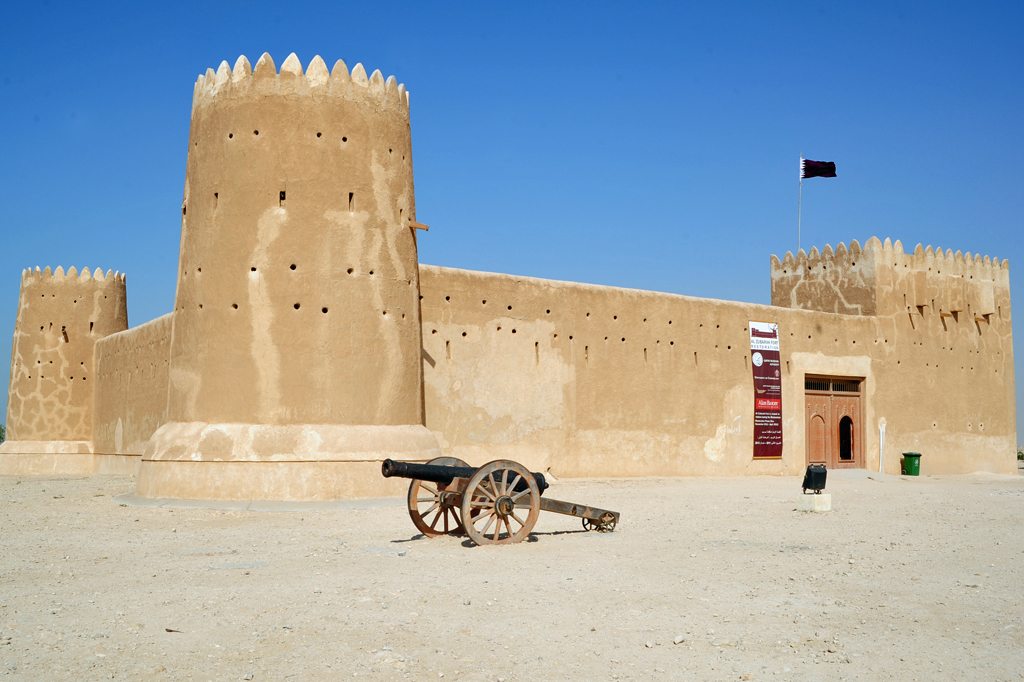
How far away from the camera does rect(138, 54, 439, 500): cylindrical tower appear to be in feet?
40.1

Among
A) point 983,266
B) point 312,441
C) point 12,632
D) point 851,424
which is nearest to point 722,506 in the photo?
point 312,441

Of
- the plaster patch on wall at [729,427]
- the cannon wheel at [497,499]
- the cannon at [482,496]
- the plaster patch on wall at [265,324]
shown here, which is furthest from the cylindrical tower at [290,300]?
the plaster patch on wall at [729,427]

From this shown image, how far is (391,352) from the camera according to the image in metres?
13.2

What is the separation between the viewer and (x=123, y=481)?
17.4 m

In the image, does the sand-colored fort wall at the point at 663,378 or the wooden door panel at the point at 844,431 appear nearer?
the sand-colored fort wall at the point at 663,378

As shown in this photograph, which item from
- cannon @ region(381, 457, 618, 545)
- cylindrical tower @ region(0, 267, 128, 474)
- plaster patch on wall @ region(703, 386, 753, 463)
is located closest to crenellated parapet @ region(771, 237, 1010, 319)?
plaster patch on wall @ region(703, 386, 753, 463)

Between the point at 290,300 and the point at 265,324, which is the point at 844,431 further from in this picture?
the point at 265,324

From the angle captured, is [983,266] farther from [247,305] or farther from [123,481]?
[123,481]

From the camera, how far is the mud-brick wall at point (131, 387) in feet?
60.1

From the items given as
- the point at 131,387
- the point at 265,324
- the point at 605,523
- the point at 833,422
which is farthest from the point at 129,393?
the point at 833,422

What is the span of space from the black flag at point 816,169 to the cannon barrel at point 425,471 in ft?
54.6

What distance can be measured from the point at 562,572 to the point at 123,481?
1319 cm

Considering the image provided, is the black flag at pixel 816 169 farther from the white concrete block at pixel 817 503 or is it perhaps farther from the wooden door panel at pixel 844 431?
the white concrete block at pixel 817 503

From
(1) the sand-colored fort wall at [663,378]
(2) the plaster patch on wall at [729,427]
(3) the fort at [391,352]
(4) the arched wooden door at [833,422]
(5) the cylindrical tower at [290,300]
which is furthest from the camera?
(4) the arched wooden door at [833,422]
